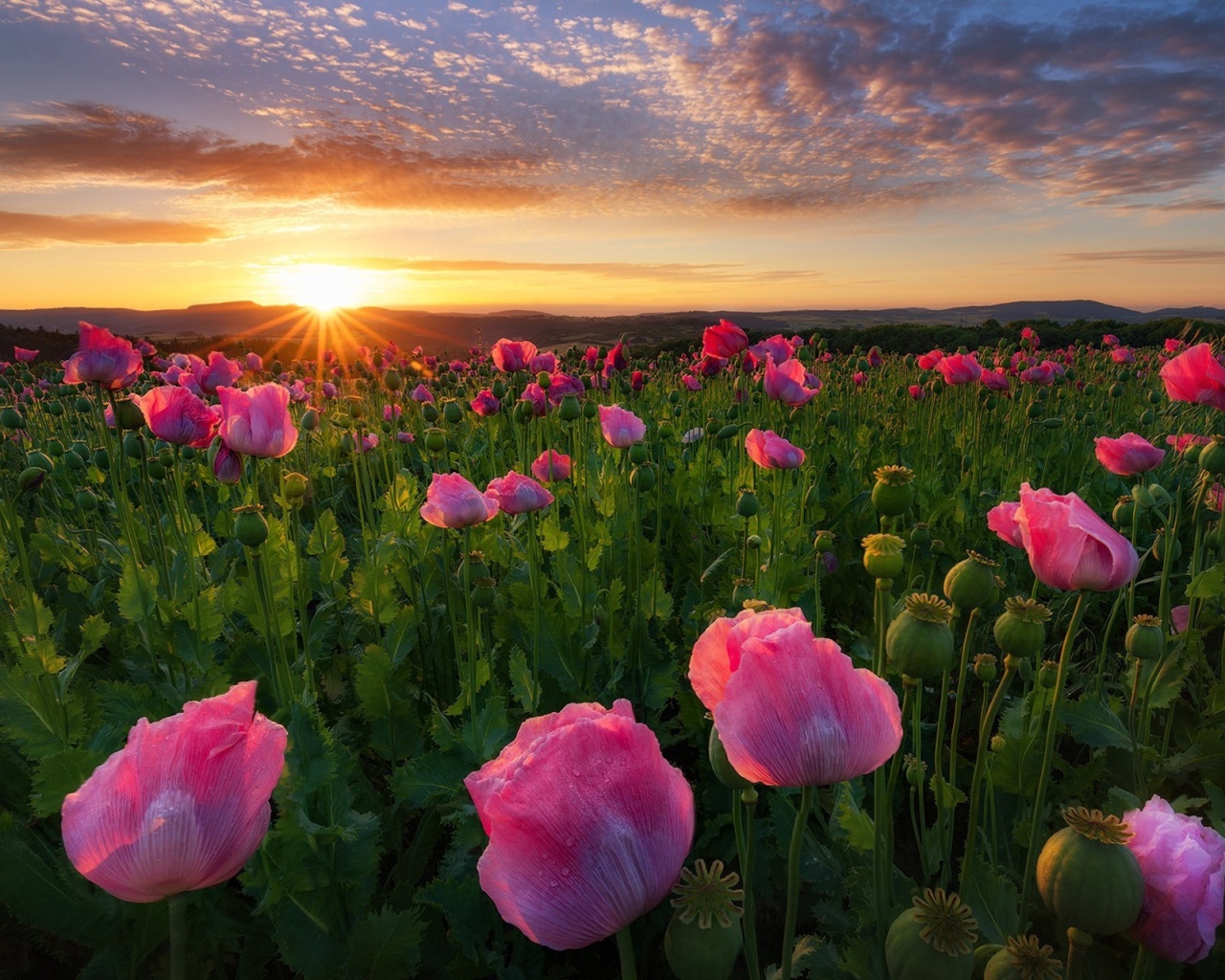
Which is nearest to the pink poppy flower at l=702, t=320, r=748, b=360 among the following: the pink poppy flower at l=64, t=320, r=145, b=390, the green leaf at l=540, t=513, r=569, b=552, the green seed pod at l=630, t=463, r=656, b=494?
the green seed pod at l=630, t=463, r=656, b=494

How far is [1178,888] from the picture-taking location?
0.79 metres

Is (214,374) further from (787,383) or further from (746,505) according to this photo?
(787,383)

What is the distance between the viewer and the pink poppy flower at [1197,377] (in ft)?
7.64

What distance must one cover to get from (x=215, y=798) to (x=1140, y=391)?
869 centimetres

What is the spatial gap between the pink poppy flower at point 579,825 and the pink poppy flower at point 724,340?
3.29 meters

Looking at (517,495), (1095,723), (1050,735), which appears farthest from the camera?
(517,495)

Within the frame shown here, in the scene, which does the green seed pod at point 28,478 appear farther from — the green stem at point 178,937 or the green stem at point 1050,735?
the green stem at point 1050,735

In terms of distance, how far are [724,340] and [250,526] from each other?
9.08 ft

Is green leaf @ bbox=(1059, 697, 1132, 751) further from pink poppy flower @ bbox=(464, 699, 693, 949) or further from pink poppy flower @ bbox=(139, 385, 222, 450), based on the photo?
pink poppy flower @ bbox=(139, 385, 222, 450)

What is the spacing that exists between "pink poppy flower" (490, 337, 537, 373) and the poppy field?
20 millimetres

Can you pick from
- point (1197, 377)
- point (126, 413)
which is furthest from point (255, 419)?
point (1197, 377)

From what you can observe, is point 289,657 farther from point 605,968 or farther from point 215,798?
point 215,798

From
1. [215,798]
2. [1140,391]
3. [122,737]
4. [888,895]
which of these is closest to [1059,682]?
[888,895]

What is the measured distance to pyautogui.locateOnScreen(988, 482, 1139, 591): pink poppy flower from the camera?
107 centimetres
